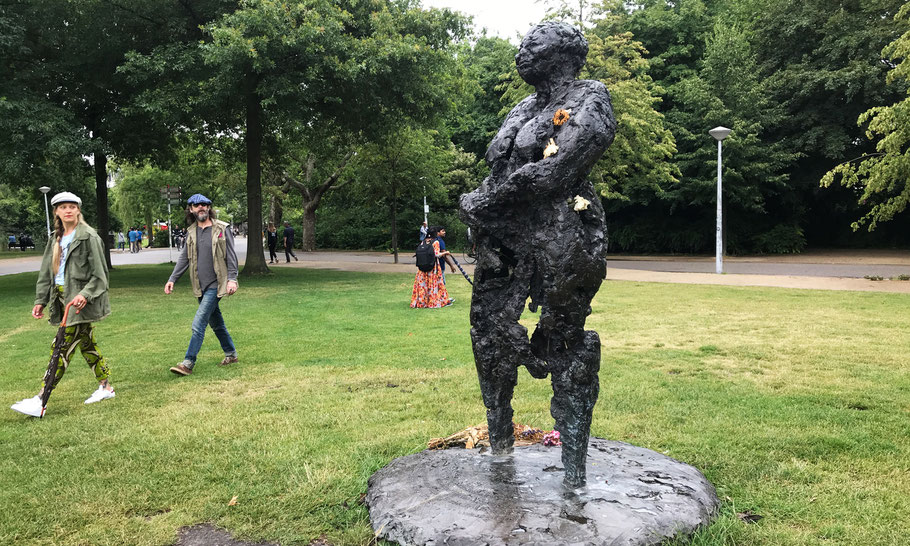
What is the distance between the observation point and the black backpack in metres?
11.5

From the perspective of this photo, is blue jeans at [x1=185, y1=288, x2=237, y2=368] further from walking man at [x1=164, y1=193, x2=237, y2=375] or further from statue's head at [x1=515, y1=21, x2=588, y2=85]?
statue's head at [x1=515, y1=21, x2=588, y2=85]

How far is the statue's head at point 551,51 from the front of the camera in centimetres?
345

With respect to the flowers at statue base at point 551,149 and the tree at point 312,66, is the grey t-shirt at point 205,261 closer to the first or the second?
the flowers at statue base at point 551,149

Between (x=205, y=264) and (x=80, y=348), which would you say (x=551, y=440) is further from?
(x=205, y=264)

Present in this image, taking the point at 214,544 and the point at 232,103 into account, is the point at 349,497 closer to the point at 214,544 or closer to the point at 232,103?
the point at 214,544

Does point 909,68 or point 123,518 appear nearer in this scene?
point 123,518

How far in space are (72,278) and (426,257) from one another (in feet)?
21.8

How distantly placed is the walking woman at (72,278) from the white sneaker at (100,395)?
0.02 metres

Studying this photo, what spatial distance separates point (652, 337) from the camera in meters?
8.55

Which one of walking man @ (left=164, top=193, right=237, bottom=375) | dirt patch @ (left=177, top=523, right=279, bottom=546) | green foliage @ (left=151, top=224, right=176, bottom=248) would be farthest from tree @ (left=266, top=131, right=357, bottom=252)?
dirt patch @ (left=177, top=523, right=279, bottom=546)

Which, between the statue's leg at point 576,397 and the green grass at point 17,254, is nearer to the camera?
the statue's leg at point 576,397

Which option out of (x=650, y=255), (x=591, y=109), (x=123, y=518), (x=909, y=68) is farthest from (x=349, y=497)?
(x=650, y=255)

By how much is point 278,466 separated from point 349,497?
0.72 metres

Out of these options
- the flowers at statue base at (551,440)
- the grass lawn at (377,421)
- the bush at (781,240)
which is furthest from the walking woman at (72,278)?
the bush at (781,240)
